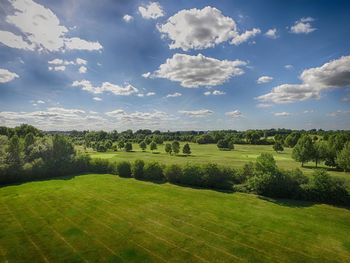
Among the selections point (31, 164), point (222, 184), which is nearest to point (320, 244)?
point (222, 184)

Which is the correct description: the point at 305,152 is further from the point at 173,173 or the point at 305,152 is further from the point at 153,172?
the point at 153,172

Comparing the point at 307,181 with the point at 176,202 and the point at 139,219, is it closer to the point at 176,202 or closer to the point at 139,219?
the point at 176,202

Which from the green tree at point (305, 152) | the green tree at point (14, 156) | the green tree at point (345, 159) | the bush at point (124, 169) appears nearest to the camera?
the green tree at point (14, 156)

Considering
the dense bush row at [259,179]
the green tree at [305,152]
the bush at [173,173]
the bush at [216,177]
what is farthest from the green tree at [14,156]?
the green tree at [305,152]

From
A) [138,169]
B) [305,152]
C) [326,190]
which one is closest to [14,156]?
[138,169]

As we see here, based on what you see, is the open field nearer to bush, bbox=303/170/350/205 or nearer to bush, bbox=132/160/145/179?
bush, bbox=132/160/145/179

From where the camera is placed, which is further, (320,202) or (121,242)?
(320,202)

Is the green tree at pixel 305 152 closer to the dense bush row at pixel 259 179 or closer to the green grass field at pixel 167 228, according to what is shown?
the dense bush row at pixel 259 179
